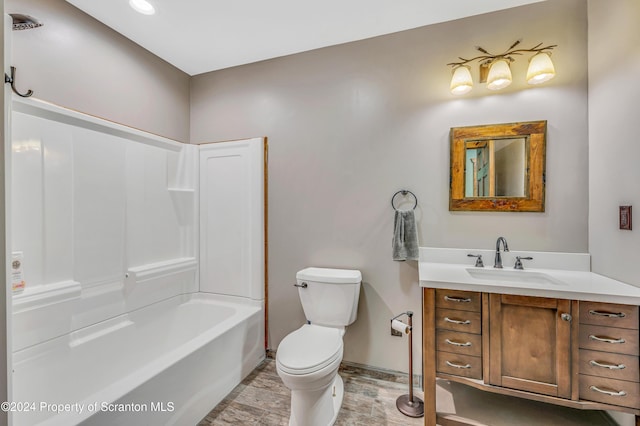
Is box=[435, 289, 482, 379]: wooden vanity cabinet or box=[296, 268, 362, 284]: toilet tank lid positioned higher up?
box=[296, 268, 362, 284]: toilet tank lid

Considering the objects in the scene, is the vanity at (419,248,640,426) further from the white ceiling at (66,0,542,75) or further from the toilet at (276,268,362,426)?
the white ceiling at (66,0,542,75)

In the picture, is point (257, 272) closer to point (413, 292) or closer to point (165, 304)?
point (165, 304)

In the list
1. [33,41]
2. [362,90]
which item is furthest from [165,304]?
[362,90]

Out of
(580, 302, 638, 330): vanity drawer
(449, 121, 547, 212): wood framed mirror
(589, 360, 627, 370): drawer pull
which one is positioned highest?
(449, 121, 547, 212): wood framed mirror

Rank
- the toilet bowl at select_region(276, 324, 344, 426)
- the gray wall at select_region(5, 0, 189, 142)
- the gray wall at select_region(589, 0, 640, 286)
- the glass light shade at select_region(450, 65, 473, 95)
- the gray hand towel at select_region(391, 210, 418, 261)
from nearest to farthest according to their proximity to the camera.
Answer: the gray wall at select_region(589, 0, 640, 286), the toilet bowl at select_region(276, 324, 344, 426), the gray wall at select_region(5, 0, 189, 142), the glass light shade at select_region(450, 65, 473, 95), the gray hand towel at select_region(391, 210, 418, 261)

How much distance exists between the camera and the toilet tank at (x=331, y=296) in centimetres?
205

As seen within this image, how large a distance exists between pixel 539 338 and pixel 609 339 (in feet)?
0.86

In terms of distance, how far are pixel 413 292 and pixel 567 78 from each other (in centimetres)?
169

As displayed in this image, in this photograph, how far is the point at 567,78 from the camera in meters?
1.80

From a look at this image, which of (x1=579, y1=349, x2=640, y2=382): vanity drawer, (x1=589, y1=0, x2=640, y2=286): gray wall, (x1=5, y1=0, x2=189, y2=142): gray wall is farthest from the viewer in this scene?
(x1=5, y1=0, x2=189, y2=142): gray wall

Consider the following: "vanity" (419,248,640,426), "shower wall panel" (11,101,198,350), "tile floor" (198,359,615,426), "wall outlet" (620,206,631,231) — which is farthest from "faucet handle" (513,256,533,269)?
"shower wall panel" (11,101,198,350)

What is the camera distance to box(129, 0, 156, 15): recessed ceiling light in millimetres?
1831

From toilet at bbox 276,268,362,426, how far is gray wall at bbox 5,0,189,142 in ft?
6.05

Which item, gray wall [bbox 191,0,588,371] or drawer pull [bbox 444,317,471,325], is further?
gray wall [bbox 191,0,588,371]
